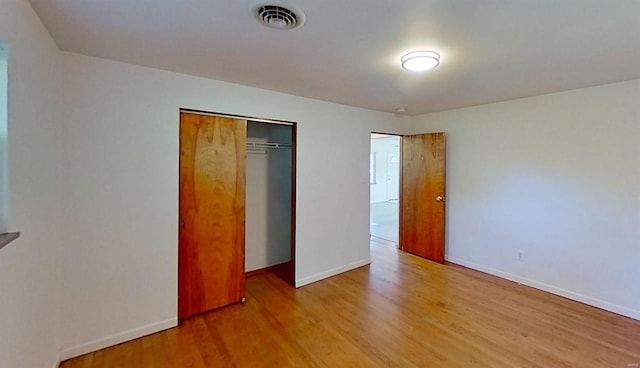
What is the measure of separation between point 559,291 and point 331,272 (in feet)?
8.71

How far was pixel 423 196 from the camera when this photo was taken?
15.6 feet

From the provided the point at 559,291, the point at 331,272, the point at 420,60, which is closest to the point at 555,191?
the point at 559,291

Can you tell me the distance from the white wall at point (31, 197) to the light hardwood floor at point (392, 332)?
2.25 ft

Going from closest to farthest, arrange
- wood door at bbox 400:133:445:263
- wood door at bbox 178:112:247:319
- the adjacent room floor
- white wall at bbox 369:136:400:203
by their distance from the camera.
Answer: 1. wood door at bbox 178:112:247:319
2. wood door at bbox 400:133:445:263
3. the adjacent room floor
4. white wall at bbox 369:136:400:203

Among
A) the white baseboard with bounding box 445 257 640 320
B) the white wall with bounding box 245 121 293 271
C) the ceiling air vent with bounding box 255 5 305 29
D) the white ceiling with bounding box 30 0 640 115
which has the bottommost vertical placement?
the white baseboard with bounding box 445 257 640 320

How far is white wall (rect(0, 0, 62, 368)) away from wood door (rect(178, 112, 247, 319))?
907mm

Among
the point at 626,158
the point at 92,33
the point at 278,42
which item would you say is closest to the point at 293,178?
the point at 278,42

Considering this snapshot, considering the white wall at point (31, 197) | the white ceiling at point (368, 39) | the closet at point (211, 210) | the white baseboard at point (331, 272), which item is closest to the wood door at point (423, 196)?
the white baseboard at point (331, 272)

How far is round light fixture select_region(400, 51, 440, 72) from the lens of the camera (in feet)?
7.18

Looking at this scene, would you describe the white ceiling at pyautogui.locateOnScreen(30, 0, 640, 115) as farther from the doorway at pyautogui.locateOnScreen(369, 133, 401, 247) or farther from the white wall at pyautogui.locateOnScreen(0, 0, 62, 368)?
the doorway at pyautogui.locateOnScreen(369, 133, 401, 247)

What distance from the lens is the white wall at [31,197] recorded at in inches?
55.4

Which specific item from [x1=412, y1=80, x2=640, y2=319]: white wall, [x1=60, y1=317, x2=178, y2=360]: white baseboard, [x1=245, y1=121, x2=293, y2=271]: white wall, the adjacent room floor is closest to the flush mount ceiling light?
[x1=245, y1=121, x2=293, y2=271]: white wall

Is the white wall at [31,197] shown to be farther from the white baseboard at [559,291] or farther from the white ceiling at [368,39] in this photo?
the white baseboard at [559,291]

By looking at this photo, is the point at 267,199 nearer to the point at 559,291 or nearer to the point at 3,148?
the point at 3,148
